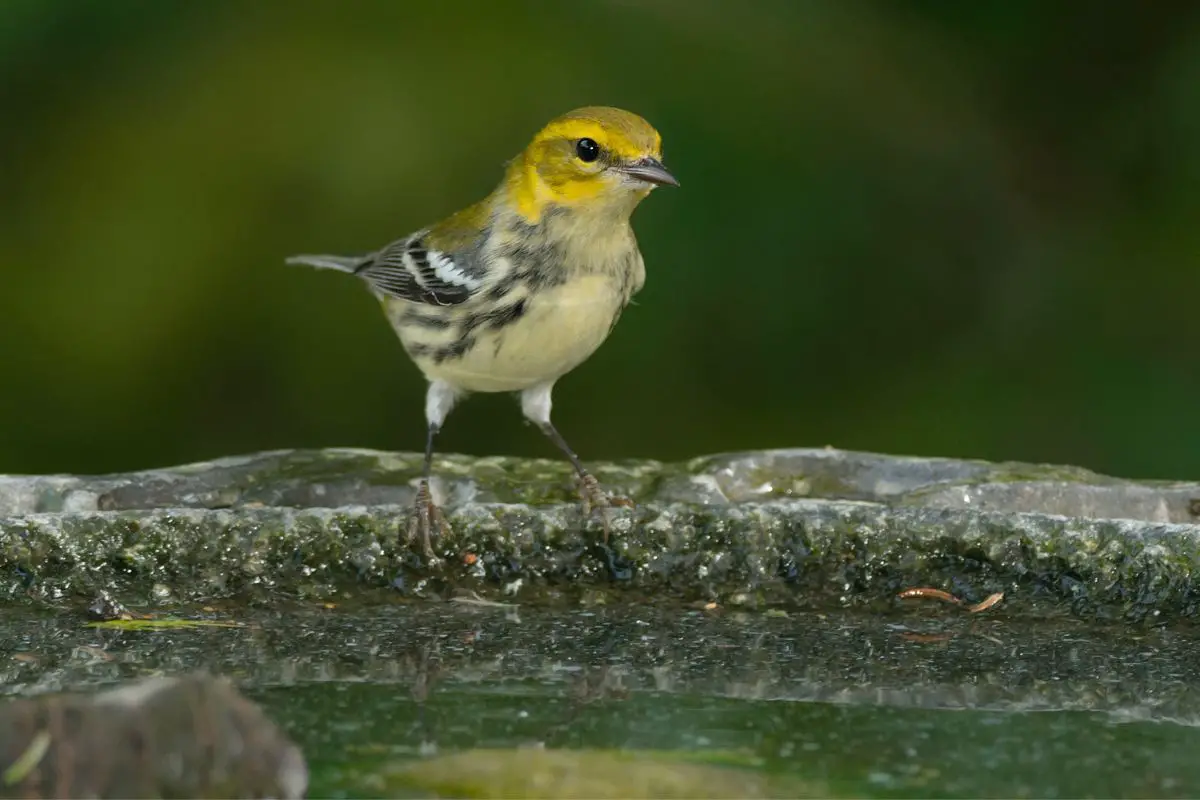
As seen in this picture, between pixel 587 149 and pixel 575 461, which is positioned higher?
pixel 587 149

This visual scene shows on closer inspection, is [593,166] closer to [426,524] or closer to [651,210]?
[426,524]

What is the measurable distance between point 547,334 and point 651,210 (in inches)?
53.9

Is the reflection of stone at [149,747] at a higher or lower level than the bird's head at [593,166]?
lower

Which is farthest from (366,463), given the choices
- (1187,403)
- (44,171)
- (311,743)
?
(1187,403)

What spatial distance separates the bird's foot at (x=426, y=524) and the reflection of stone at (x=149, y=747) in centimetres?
93

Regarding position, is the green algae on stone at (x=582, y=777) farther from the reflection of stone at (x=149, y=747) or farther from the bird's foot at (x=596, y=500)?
the bird's foot at (x=596, y=500)

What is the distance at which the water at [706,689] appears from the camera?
6.19 ft

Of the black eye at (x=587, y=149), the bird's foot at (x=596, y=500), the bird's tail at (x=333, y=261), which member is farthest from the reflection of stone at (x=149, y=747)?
the bird's tail at (x=333, y=261)

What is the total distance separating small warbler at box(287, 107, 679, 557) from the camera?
322cm

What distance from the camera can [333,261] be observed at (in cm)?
417

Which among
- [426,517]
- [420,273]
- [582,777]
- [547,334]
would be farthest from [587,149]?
[582,777]

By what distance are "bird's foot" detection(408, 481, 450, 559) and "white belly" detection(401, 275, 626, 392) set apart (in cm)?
59

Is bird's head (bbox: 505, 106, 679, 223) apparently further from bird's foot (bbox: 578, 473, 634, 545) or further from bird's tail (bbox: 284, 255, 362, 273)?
bird's tail (bbox: 284, 255, 362, 273)

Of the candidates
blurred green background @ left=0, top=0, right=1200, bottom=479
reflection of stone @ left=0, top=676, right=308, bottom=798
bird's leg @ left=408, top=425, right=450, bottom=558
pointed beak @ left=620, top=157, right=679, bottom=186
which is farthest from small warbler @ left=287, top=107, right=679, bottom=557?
reflection of stone @ left=0, top=676, right=308, bottom=798
